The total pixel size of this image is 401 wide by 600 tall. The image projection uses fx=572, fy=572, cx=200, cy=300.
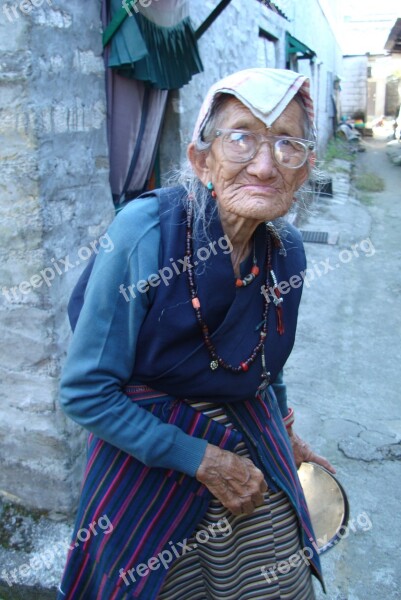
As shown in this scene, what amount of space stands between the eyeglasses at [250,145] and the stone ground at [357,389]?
493 millimetres

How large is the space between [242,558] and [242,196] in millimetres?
908

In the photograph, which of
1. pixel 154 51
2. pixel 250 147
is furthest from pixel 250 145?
pixel 154 51

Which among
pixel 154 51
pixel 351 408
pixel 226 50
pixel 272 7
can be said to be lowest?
pixel 351 408

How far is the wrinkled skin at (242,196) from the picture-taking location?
127cm

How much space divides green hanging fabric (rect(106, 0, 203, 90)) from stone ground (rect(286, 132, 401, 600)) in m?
1.34

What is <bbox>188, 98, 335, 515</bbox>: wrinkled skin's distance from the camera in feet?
4.18

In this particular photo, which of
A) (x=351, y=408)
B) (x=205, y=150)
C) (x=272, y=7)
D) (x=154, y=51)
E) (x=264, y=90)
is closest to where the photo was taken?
(x=264, y=90)

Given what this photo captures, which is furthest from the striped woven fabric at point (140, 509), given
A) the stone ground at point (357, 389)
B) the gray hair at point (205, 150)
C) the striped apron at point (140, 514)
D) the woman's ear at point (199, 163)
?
the stone ground at point (357, 389)

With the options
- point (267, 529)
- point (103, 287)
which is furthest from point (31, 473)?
point (103, 287)

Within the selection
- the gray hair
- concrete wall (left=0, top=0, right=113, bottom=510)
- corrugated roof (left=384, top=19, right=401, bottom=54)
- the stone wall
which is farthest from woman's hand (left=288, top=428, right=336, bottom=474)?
the stone wall

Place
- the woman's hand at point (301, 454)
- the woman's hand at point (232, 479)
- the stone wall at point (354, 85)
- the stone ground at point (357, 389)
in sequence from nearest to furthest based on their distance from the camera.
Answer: the woman's hand at point (232, 479)
the woman's hand at point (301, 454)
the stone ground at point (357, 389)
the stone wall at point (354, 85)

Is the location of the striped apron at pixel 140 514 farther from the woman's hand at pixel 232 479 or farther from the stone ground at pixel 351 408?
the stone ground at pixel 351 408

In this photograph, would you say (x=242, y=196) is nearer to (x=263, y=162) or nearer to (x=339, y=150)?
(x=263, y=162)

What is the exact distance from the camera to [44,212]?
2.06 m
